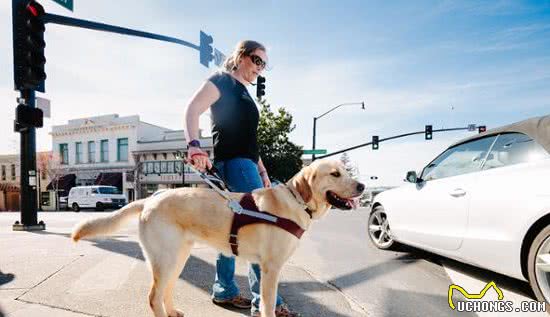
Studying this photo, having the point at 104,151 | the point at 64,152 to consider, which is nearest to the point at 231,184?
the point at 104,151

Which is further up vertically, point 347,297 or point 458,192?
point 458,192

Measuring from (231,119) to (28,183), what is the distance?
8.09m

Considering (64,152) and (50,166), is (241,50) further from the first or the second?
(64,152)

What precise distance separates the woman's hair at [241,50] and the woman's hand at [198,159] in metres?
0.89

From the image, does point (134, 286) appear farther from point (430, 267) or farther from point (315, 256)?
point (430, 267)

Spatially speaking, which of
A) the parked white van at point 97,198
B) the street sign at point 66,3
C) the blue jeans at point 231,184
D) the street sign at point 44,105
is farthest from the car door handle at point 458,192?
the parked white van at point 97,198

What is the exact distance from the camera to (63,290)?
10.8 ft

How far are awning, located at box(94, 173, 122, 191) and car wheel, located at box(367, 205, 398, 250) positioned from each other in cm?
4076

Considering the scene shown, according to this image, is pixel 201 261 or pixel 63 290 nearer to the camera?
pixel 63 290

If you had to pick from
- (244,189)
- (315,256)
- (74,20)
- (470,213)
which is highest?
(74,20)

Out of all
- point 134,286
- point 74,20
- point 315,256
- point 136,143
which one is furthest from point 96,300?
point 136,143

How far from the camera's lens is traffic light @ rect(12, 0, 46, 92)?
688 cm

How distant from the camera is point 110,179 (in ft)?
135

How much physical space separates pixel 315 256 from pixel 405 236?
1367mm
